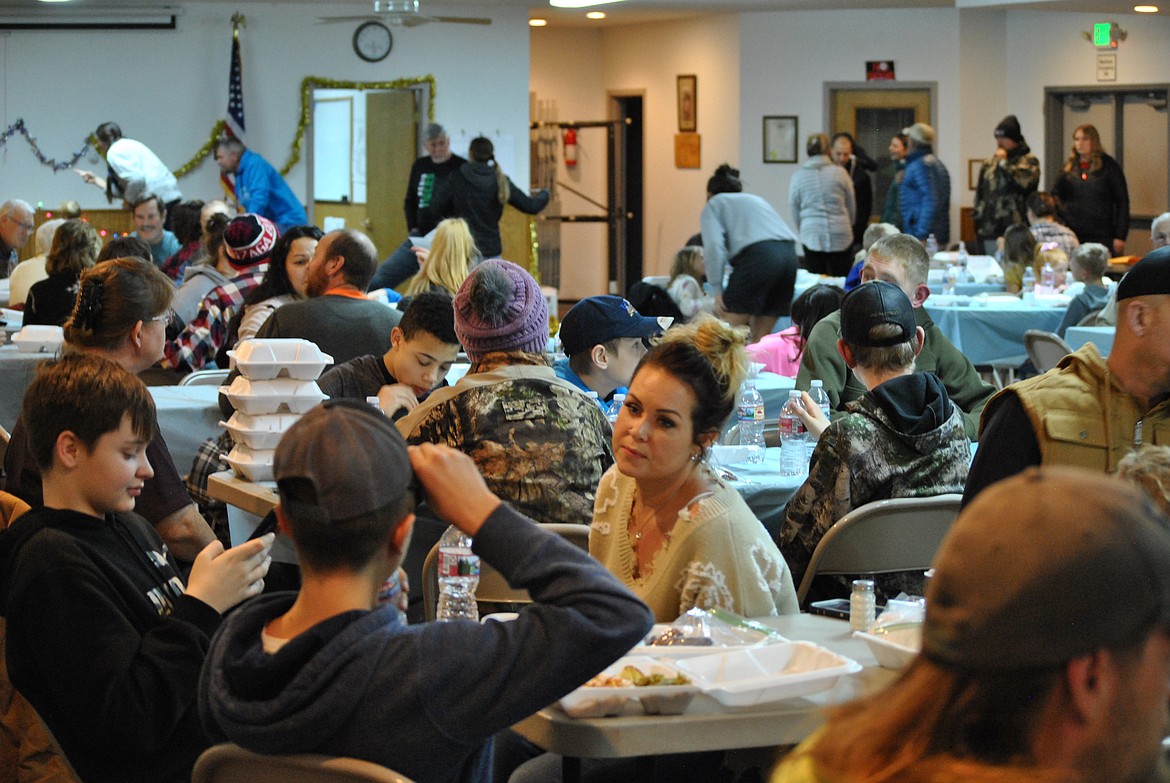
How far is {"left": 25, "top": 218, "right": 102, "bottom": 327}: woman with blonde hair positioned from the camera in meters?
6.83

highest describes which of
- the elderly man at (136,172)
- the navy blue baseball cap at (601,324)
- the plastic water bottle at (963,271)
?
the elderly man at (136,172)

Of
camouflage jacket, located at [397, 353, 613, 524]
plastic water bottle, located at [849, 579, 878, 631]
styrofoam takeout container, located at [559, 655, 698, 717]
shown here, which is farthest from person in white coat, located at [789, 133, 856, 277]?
styrofoam takeout container, located at [559, 655, 698, 717]

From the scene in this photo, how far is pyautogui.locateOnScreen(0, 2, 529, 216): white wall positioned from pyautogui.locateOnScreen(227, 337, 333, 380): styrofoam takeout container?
400 inches

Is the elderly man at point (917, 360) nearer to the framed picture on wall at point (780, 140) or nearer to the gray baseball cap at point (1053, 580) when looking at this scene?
the gray baseball cap at point (1053, 580)

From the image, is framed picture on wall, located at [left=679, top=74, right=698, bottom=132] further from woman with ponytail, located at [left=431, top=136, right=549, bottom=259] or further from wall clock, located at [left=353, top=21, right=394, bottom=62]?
woman with ponytail, located at [left=431, top=136, right=549, bottom=259]

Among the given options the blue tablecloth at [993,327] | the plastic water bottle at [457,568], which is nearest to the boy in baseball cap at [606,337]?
the plastic water bottle at [457,568]

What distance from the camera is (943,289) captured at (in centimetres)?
968

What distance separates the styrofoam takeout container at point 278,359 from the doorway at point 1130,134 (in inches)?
477

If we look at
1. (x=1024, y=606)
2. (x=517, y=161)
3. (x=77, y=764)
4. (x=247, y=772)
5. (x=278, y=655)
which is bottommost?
(x=77, y=764)

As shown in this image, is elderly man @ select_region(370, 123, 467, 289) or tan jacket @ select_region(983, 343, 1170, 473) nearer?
tan jacket @ select_region(983, 343, 1170, 473)

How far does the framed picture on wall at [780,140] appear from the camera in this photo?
14.8m

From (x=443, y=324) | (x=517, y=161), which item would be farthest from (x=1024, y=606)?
(x=517, y=161)

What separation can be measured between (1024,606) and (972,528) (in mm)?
73

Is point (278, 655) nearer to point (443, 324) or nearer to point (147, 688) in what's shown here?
point (147, 688)
